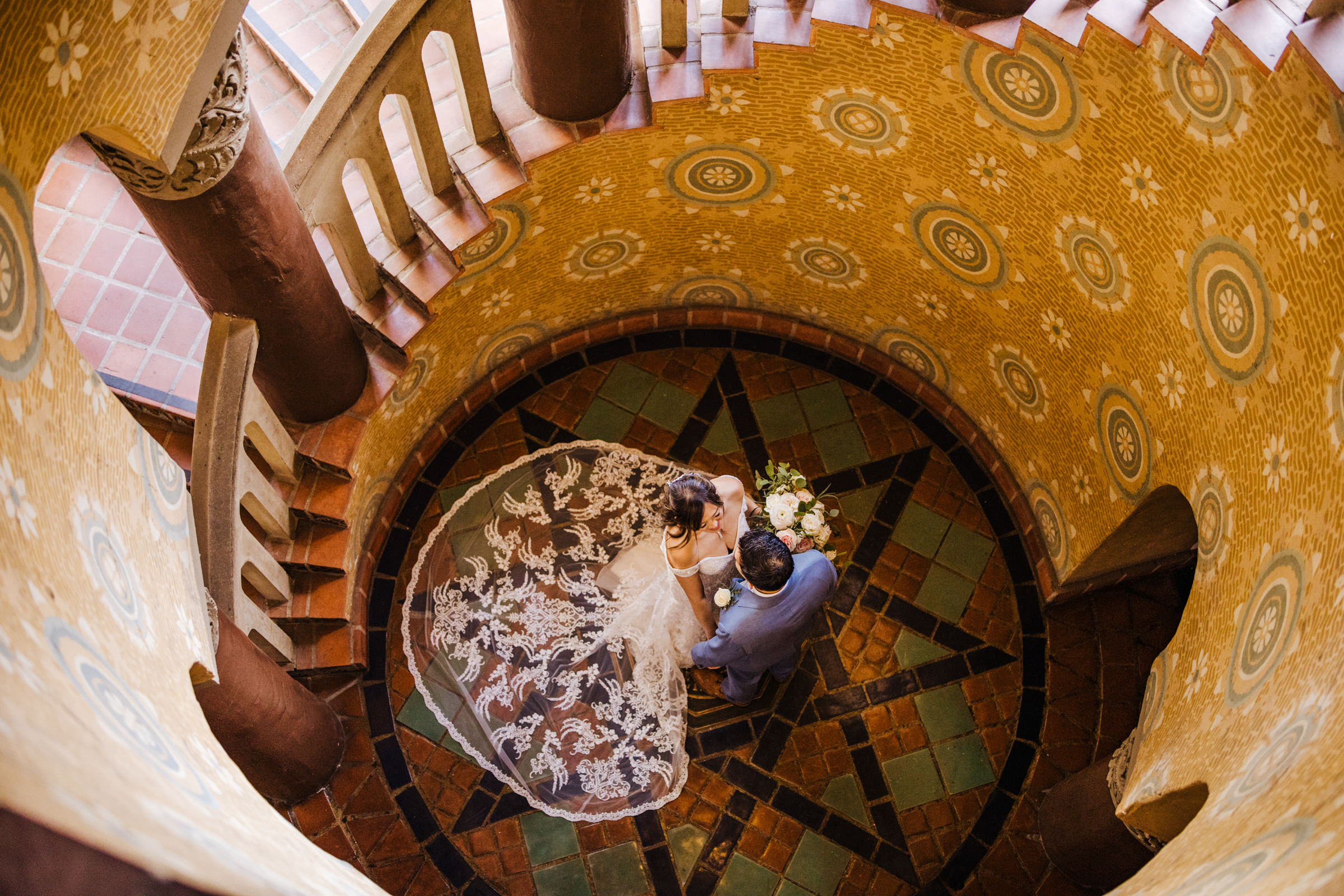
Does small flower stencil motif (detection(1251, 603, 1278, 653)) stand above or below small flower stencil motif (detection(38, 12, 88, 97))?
below

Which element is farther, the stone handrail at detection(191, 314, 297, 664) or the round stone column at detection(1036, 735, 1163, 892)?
the round stone column at detection(1036, 735, 1163, 892)

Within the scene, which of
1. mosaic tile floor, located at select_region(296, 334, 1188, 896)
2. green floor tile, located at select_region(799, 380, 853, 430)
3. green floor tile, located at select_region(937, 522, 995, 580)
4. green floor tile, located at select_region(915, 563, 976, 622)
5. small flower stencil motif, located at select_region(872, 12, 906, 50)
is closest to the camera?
small flower stencil motif, located at select_region(872, 12, 906, 50)

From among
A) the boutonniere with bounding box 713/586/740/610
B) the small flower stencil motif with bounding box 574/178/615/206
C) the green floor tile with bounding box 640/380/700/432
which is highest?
the small flower stencil motif with bounding box 574/178/615/206

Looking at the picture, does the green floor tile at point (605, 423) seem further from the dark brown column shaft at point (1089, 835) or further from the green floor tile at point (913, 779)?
the dark brown column shaft at point (1089, 835)

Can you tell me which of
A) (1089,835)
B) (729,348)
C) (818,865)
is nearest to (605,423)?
(729,348)

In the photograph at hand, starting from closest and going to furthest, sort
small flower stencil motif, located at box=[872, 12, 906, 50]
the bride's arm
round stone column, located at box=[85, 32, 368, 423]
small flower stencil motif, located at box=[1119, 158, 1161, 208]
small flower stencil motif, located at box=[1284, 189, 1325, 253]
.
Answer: small flower stencil motif, located at box=[1284, 189, 1325, 253]
round stone column, located at box=[85, 32, 368, 423]
small flower stencil motif, located at box=[1119, 158, 1161, 208]
small flower stencil motif, located at box=[872, 12, 906, 50]
the bride's arm

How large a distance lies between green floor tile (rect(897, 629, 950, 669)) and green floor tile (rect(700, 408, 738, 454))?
1.60m

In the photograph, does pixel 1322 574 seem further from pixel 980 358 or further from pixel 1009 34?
pixel 980 358

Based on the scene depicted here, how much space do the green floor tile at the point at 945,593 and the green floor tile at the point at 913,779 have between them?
0.87 metres

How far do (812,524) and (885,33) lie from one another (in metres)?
2.36

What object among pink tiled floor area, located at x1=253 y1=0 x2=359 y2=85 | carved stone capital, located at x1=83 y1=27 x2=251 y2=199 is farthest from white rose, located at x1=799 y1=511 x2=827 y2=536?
pink tiled floor area, located at x1=253 y1=0 x2=359 y2=85

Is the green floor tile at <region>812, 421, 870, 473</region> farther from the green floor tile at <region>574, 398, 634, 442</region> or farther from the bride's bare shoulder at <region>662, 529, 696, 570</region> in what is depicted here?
the bride's bare shoulder at <region>662, 529, 696, 570</region>

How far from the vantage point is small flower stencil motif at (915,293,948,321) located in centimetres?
577

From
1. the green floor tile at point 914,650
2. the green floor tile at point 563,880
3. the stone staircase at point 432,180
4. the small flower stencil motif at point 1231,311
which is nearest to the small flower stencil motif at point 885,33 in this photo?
the stone staircase at point 432,180
